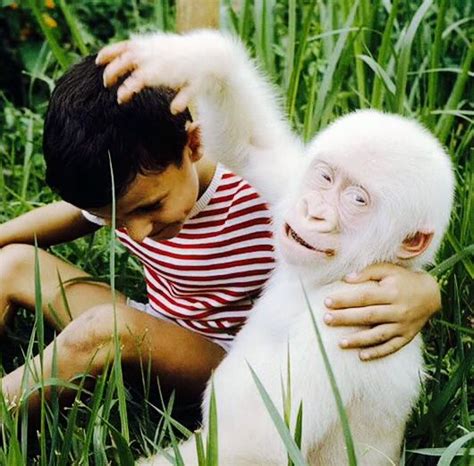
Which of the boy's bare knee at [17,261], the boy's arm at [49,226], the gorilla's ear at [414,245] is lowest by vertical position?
the boy's bare knee at [17,261]

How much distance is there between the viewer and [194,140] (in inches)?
106

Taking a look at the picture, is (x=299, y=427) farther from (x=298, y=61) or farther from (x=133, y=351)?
(x=298, y=61)

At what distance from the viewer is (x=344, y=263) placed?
2271 millimetres

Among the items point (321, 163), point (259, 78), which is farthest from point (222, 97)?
point (321, 163)

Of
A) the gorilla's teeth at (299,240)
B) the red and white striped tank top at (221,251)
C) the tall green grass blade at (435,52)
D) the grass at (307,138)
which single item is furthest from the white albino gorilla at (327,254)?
the tall green grass blade at (435,52)

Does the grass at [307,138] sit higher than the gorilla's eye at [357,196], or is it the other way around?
the gorilla's eye at [357,196]

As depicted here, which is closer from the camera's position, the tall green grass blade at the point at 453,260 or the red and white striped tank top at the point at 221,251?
the tall green grass blade at the point at 453,260

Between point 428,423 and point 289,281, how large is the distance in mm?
495

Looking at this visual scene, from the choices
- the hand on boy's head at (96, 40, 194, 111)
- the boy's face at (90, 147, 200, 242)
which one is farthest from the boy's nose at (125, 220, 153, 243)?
the hand on boy's head at (96, 40, 194, 111)

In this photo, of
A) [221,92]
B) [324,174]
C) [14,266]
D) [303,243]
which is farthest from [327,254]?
[14,266]

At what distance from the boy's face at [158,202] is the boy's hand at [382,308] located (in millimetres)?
517

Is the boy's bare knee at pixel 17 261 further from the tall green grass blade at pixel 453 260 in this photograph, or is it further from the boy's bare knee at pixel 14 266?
the tall green grass blade at pixel 453 260

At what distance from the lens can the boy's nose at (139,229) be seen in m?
2.62

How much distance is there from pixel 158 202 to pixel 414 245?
61 cm
